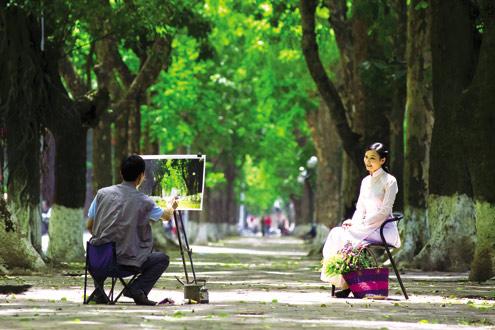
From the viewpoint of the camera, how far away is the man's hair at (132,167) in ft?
50.3

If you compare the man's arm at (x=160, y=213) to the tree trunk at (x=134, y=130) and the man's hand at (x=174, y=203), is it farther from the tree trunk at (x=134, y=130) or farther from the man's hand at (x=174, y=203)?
the tree trunk at (x=134, y=130)

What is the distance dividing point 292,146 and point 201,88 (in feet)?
68.2

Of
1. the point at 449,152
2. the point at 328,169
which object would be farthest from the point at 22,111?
the point at 328,169

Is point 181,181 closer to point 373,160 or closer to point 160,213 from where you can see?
point 160,213

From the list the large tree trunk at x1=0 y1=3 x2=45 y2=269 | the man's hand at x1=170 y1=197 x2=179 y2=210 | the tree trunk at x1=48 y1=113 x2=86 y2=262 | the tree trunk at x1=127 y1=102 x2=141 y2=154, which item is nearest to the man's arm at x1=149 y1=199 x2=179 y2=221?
the man's hand at x1=170 y1=197 x2=179 y2=210

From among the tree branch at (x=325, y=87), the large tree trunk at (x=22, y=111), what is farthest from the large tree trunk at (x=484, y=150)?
the tree branch at (x=325, y=87)

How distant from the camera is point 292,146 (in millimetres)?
76625

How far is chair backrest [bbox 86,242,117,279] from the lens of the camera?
49.4ft

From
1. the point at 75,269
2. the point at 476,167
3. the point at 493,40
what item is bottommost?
the point at 75,269

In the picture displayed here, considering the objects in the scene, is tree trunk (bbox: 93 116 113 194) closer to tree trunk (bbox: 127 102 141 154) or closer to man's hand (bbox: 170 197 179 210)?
tree trunk (bbox: 127 102 141 154)

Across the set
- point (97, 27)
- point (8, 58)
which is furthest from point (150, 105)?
point (8, 58)

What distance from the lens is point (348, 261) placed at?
17.2m

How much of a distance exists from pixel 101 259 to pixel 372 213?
355 centimetres

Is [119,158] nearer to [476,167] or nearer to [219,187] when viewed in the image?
[476,167]
